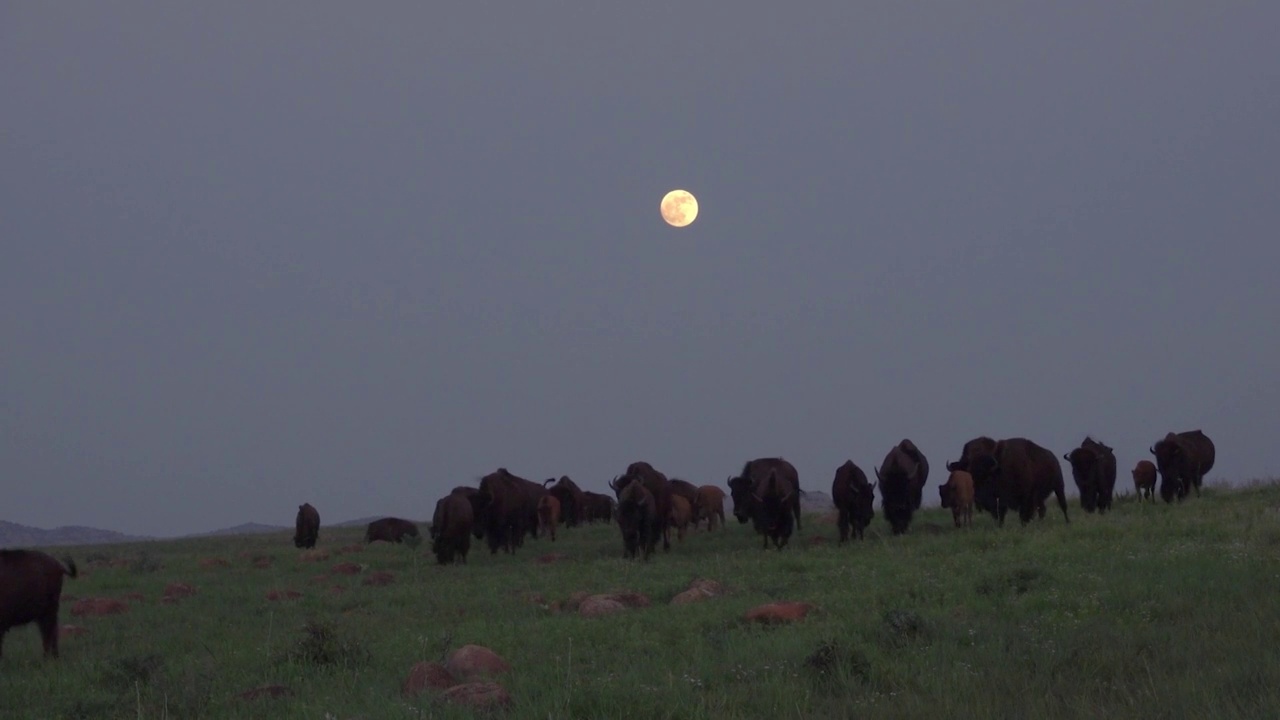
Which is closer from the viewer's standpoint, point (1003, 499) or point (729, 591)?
point (729, 591)

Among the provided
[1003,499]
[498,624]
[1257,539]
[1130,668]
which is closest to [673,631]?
[498,624]

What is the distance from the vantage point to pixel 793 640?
9805 millimetres

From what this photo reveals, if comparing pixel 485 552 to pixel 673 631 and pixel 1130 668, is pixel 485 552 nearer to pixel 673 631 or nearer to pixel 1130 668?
pixel 673 631

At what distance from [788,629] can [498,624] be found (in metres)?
3.49

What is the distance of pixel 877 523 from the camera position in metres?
27.7

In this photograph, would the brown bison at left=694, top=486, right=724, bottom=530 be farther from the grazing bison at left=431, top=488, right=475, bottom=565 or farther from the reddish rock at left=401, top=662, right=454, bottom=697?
the reddish rock at left=401, top=662, right=454, bottom=697

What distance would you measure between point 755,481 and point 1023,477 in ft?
18.6

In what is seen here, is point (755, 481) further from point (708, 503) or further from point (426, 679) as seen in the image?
point (426, 679)

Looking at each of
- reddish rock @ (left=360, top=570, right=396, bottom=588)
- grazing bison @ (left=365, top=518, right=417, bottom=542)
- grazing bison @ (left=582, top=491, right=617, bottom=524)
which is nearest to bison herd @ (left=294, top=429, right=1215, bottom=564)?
reddish rock @ (left=360, top=570, right=396, bottom=588)

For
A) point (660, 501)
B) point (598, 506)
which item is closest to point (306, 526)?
point (598, 506)

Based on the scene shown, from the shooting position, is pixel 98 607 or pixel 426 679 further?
pixel 98 607

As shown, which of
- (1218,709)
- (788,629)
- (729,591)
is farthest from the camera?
(729,591)

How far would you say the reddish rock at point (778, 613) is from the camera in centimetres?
1123

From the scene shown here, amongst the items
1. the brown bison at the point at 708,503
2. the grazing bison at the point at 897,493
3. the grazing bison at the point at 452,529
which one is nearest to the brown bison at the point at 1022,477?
the grazing bison at the point at 897,493
